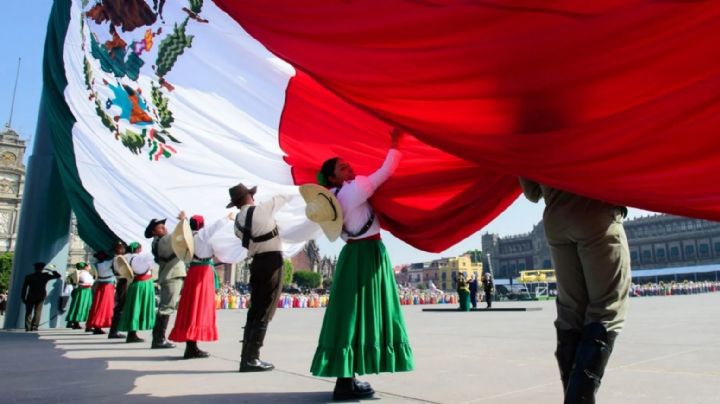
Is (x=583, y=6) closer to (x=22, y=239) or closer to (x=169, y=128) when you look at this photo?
(x=169, y=128)

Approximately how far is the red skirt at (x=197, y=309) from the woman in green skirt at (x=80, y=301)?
6.25 meters

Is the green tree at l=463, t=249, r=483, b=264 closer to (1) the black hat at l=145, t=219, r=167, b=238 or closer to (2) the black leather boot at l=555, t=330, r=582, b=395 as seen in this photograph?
(1) the black hat at l=145, t=219, r=167, b=238

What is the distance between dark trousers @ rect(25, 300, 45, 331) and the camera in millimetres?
9273

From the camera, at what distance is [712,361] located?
3.92m

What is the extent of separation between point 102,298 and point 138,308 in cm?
249

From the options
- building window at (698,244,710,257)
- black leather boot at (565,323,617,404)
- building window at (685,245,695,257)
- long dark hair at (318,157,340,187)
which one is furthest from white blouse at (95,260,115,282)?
building window at (685,245,695,257)

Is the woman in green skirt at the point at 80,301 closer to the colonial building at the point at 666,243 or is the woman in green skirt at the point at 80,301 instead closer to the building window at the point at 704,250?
Result: the colonial building at the point at 666,243

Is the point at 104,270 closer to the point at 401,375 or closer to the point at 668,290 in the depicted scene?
the point at 401,375

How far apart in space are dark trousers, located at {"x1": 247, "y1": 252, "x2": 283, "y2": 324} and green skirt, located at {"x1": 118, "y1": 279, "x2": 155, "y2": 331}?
11.6 ft

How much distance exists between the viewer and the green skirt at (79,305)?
1000 centimetres

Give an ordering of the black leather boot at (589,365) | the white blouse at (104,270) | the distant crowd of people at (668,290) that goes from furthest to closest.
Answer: the distant crowd of people at (668,290), the white blouse at (104,270), the black leather boot at (589,365)

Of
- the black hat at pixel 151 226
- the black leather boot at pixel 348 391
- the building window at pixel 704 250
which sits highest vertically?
the building window at pixel 704 250

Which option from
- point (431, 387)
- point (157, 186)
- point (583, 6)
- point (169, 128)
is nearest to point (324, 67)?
point (583, 6)

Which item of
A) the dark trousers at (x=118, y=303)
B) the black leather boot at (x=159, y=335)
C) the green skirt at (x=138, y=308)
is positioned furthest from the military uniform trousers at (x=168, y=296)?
the dark trousers at (x=118, y=303)
